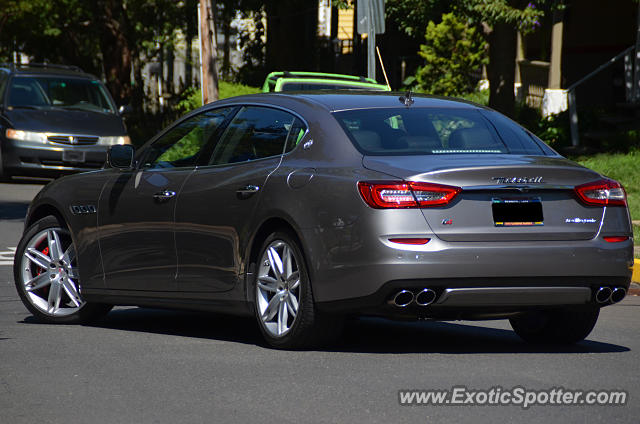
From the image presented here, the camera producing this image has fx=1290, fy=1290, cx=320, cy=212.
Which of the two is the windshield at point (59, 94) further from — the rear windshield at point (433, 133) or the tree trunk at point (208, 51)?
the rear windshield at point (433, 133)

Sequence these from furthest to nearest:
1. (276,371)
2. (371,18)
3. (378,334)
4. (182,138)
→ (371,18), (182,138), (378,334), (276,371)

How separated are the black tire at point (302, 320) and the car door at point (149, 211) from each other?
911 mm

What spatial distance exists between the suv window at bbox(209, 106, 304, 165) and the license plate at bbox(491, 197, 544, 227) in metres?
1.37

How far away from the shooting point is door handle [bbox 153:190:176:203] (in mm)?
8133

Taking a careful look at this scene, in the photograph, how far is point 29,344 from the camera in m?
7.80

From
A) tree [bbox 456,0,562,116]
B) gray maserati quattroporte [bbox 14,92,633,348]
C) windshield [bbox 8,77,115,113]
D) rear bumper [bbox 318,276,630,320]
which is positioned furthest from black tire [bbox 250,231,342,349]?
tree [bbox 456,0,562,116]

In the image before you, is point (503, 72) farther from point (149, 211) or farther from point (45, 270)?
point (149, 211)

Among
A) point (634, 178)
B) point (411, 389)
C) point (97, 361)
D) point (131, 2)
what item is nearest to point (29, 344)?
point (97, 361)

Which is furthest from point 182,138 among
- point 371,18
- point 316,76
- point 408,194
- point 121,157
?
point 316,76

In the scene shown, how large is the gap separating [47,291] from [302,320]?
8.45ft

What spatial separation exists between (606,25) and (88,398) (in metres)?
25.1

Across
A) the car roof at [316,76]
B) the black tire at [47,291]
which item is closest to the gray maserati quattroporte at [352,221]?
the black tire at [47,291]

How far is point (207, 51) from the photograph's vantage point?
83.3ft

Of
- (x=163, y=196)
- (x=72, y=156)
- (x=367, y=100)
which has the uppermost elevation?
(x=367, y=100)
